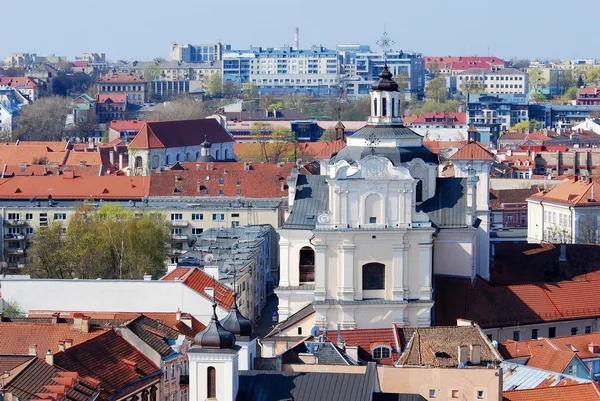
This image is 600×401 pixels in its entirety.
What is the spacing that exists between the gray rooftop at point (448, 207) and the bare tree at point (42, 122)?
103 meters

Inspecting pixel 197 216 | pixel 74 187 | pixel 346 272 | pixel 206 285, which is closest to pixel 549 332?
pixel 346 272

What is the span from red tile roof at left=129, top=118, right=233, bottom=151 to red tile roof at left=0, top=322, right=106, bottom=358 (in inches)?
2534

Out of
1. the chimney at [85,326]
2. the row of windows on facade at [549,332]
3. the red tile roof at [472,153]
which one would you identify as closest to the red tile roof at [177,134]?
the red tile roof at [472,153]

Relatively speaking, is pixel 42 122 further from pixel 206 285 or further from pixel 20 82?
pixel 206 285

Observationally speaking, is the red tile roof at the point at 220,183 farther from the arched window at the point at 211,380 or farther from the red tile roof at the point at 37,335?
the arched window at the point at 211,380

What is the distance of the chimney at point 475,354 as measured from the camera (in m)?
42.3

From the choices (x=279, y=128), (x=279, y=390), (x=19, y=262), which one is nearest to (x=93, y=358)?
(x=279, y=390)

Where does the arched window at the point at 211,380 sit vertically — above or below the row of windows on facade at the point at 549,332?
above

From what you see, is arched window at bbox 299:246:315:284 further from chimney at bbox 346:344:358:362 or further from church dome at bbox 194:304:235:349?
church dome at bbox 194:304:235:349

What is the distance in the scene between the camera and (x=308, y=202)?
176ft

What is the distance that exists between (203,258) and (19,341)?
1998cm

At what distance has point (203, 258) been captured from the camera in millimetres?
63312

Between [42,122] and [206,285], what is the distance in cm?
10583

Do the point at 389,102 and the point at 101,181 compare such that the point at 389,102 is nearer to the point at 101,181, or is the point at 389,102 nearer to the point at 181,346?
the point at 181,346
